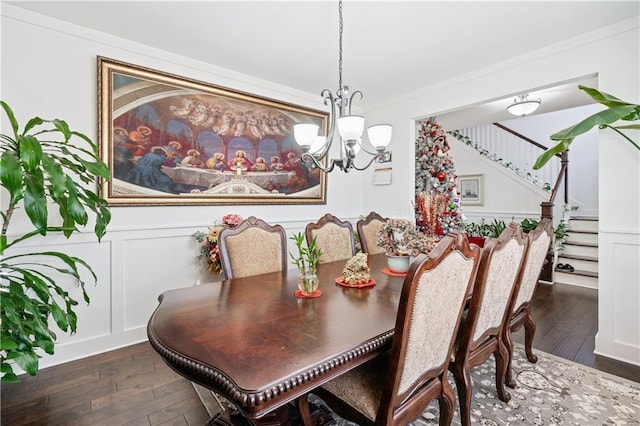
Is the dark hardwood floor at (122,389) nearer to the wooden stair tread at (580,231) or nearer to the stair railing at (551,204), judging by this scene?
the stair railing at (551,204)

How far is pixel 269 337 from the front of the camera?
3.70 feet

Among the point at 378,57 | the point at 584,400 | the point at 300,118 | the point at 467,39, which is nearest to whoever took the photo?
the point at 584,400

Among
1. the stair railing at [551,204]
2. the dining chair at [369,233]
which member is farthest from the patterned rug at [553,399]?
the stair railing at [551,204]

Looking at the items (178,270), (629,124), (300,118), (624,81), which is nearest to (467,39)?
(624,81)

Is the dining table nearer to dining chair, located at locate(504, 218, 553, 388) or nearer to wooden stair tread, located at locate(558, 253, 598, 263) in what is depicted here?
dining chair, located at locate(504, 218, 553, 388)

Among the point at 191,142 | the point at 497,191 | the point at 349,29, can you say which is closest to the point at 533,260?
the point at 349,29

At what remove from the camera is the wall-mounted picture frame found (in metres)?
6.52

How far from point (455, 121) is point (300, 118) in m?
2.56

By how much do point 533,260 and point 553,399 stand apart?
2.83 feet

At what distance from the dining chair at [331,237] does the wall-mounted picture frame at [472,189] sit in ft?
15.8

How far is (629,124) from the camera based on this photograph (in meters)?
2.36

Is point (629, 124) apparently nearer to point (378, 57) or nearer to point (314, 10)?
point (378, 57)

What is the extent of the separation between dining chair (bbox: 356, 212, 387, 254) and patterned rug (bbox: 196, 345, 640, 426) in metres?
1.29

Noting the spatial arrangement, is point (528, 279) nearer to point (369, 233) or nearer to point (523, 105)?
point (369, 233)
